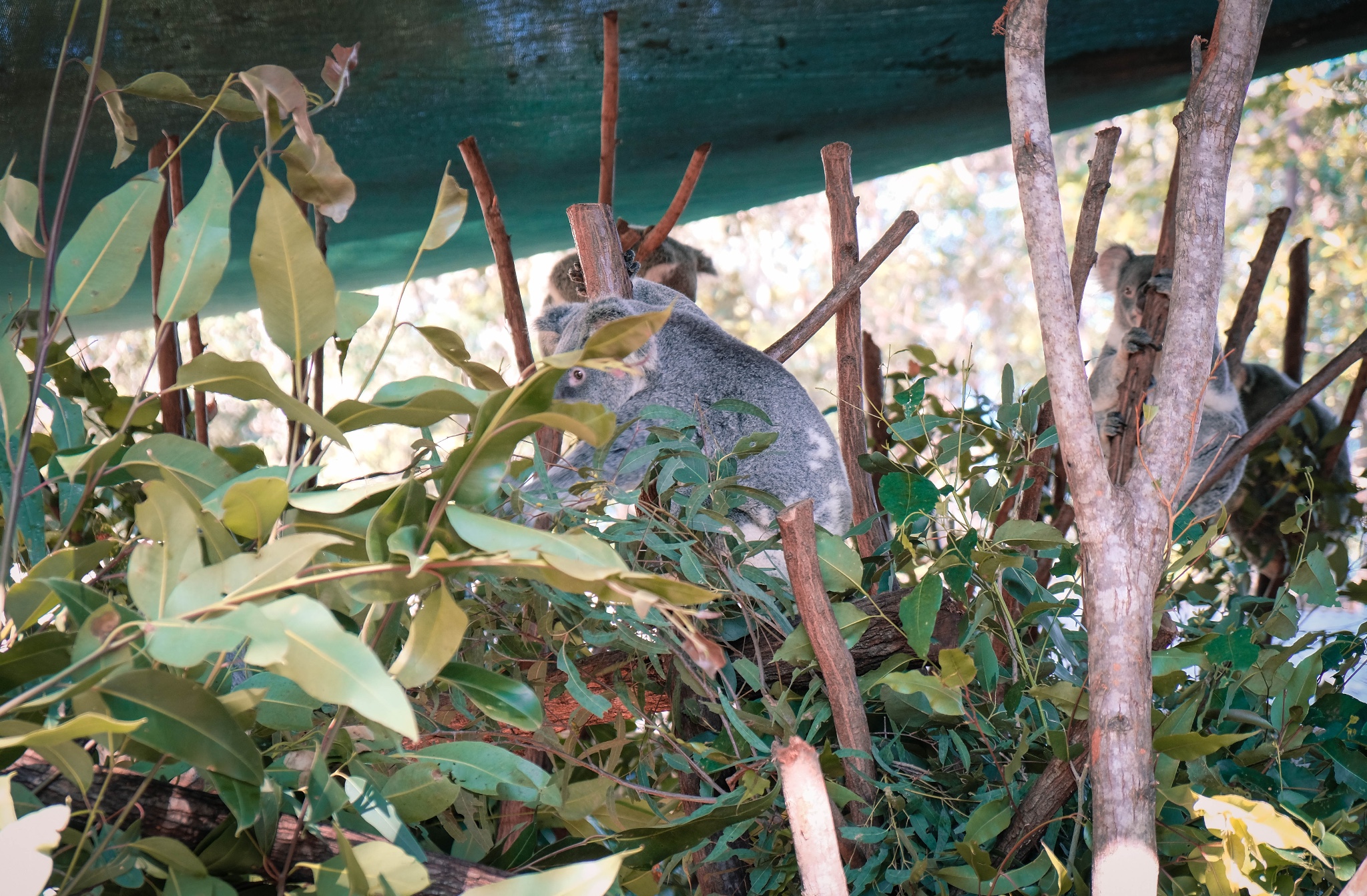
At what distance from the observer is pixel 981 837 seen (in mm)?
870

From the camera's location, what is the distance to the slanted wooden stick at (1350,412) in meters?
2.57

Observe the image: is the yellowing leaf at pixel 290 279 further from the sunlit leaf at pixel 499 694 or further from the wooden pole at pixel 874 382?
the wooden pole at pixel 874 382

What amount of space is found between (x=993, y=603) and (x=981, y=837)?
0.21 m

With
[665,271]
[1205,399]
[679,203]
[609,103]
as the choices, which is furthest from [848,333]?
[1205,399]

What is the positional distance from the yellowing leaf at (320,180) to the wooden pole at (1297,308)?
2892 mm

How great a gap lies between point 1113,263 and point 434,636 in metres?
3.32

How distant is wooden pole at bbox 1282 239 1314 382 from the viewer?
2910 millimetres

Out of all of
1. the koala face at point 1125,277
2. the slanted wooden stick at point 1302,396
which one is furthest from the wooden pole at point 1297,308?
the slanted wooden stick at point 1302,396

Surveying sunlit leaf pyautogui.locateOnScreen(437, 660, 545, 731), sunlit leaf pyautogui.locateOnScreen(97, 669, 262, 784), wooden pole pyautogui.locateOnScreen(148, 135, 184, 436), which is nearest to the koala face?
wooden pole pyautogui.locateOnScreen(148, 135, 184, 436)

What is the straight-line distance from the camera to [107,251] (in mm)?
619

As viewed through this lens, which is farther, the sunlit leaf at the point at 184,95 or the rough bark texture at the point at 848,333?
the rough bark texture at the point at 848,333

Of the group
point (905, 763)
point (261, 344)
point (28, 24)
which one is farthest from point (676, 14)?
point (261, 344)

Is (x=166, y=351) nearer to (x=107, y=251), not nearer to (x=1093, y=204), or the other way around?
(x=107, y=251)

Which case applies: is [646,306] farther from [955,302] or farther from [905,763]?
[955,302]
